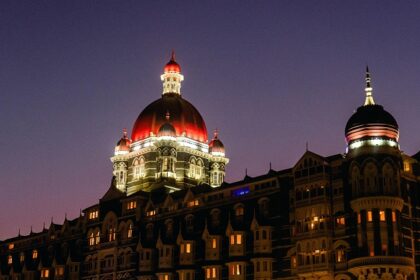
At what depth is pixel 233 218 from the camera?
329 feet

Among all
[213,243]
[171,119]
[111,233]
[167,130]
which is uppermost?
[171,119]

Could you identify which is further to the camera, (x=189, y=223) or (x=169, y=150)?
(x=169, y=150)

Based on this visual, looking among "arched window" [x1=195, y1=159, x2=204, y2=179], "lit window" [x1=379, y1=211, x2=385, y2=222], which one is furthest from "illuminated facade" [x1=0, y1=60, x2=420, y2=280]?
"arched window" [x1=195, y1=159, x2=204, y2=179]

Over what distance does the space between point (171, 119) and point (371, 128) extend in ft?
179

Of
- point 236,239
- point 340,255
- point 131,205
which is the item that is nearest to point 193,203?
point 236,239

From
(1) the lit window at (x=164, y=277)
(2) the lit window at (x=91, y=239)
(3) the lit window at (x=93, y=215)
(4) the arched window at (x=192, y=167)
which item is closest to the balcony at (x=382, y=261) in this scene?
(1) the lit window at (x=164, y=277)

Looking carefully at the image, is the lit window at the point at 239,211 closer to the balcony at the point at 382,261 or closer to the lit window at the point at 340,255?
the lit window at the point at 340,255

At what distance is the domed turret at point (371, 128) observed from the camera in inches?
3425

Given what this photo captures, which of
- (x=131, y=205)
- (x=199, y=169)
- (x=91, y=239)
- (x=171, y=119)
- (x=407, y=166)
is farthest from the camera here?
(x=171, y=119)

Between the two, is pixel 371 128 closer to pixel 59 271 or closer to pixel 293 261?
pixel 293 261

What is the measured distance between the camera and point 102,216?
120250 millimetres

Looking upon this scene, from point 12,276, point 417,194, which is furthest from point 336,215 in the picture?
point 12,276

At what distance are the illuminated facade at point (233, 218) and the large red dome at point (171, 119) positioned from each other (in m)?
0.23

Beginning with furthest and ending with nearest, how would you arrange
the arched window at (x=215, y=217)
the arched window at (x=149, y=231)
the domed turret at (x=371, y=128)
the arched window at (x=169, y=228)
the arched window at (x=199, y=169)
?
1. the arched window at (x=199, y=169)
2. the arched window at (x=149, y=231)
3. the arched window at (x=169, y=228)
4. the arched window at (x=215, y=217)
5. the domed turret at (x=371, y=128)
